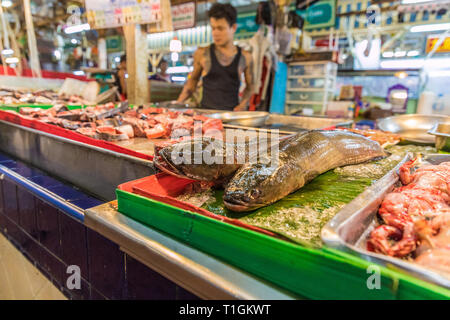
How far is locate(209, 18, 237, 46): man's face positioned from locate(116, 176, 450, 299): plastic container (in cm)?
409

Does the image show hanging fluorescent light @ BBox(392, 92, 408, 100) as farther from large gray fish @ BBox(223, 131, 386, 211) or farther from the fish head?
the fish head

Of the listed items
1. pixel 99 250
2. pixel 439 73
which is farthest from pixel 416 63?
pixel 99 250

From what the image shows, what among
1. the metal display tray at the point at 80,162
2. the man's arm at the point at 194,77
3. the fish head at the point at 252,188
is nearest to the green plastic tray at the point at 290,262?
the fish head at the point at 252,188

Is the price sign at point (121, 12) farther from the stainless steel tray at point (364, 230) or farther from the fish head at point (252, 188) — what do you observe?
the stainless steel tray at point (364, 230)

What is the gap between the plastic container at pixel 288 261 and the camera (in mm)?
684

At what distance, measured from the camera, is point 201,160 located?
132cm

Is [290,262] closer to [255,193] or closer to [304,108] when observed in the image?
[255,193]

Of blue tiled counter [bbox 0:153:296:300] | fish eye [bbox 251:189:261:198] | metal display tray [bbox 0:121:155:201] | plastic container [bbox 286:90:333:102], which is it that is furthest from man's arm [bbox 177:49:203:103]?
fish eye [bbox 251:189:261:198]

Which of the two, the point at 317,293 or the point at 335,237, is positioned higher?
the point at 335,237

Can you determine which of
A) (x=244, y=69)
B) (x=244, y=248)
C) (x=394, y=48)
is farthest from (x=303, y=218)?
(x=394, y=48)

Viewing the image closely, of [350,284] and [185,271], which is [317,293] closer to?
[350,284]

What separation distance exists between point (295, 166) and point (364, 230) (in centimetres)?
49

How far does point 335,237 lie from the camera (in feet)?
2.57
